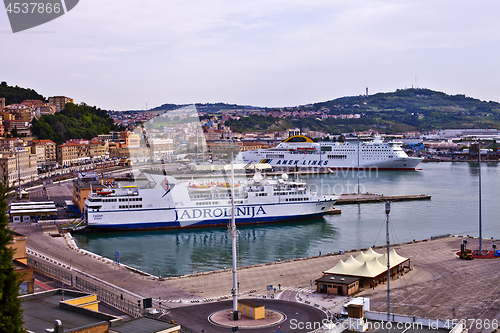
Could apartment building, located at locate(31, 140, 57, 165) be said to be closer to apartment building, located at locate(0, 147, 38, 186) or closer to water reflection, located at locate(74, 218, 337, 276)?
apartment building, located at locate(0, 147, 38, 186)

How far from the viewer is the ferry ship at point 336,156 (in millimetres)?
42094

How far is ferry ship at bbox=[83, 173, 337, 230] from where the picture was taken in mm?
18484

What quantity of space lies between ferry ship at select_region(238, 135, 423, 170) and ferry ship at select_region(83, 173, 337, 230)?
67.4ft

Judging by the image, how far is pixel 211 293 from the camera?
983 centimetres

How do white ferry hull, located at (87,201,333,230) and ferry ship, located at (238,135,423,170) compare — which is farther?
ferry ship, located at (238,135,423,170)

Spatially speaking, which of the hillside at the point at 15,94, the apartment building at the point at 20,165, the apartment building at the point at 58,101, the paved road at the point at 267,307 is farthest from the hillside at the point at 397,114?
the paved road at the point at 267,307

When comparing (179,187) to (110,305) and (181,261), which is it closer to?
(181,261)

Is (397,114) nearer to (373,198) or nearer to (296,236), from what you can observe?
(373,198)

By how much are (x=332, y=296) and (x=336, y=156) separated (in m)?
36.0

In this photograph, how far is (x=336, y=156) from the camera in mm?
44750

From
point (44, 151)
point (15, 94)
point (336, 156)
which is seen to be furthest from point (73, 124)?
point (336, 156)

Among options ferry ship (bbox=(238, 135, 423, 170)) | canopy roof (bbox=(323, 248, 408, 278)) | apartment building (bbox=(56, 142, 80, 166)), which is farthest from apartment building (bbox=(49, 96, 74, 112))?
canopy roof (bbox=(323, 248, 408, 278))

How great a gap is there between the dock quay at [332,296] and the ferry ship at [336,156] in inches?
1098

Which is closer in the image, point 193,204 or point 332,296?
point 332,296
